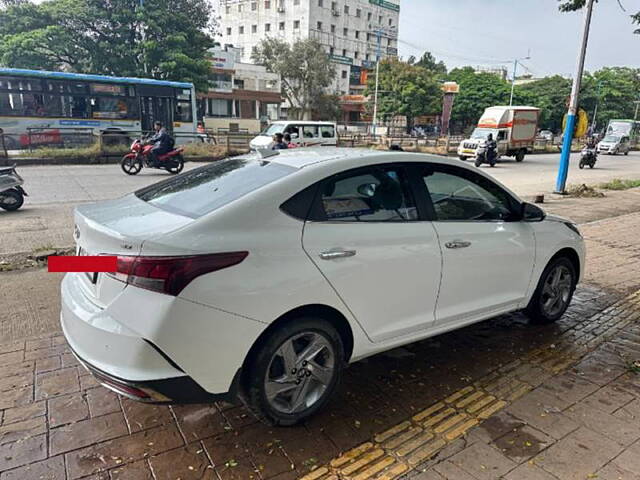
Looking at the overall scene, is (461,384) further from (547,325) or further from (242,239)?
(242,239)

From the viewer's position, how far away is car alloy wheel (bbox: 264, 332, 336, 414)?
8.63 feet

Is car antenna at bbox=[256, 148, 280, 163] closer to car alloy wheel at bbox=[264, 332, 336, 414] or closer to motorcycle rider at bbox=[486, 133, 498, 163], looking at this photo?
car alloy wheel at bbox=[264, 332, 336, 414]

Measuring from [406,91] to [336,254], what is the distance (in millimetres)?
51582

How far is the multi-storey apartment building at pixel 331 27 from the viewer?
75.0 metres

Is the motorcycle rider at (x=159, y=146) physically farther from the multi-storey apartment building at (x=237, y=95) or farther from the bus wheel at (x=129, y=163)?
the multi-storey apartment building at (x=237, y=95)

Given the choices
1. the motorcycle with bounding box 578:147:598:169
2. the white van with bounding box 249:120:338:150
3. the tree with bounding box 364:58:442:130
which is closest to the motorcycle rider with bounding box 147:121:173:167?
the white van with bounding box 249:120:338:150

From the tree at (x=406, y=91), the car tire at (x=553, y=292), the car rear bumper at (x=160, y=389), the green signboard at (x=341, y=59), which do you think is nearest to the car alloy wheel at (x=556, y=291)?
the car tire at (x=553, y=292)

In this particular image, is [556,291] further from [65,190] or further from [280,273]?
[65,190]

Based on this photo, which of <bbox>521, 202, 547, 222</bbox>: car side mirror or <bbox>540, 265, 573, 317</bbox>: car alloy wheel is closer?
<bbox>521, 202, 547, 222</bbox>: car side mirror

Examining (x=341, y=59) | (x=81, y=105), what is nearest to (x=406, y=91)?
(x=341, y=59)

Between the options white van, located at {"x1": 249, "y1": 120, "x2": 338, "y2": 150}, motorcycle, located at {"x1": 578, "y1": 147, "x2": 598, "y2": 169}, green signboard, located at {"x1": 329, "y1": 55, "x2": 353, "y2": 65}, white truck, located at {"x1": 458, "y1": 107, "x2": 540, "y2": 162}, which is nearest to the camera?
white van, located at {"x1": 249, "y1": 120, "x2": 338, "y2": 150}

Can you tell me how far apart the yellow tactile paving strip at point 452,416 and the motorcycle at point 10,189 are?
8.38 m

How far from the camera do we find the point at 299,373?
2717 mm

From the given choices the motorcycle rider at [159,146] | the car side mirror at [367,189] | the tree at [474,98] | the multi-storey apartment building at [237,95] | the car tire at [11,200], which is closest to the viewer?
the car side mirror at [367,189]
